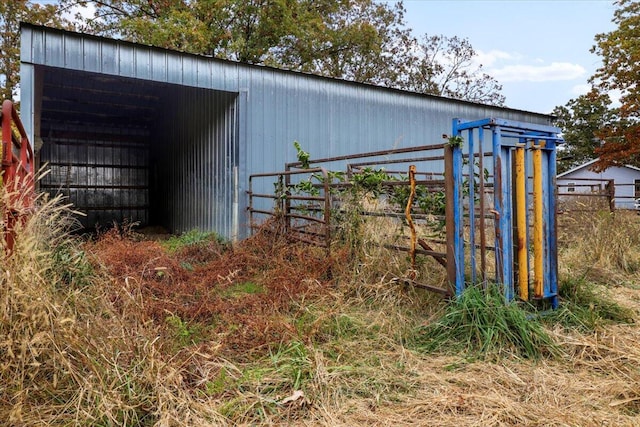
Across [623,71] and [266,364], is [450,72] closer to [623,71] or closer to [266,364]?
[623,71]

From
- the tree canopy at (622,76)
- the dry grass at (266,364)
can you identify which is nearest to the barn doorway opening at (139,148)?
the dry grass at (266,364)

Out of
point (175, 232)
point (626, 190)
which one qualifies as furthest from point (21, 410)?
point (626, 190)

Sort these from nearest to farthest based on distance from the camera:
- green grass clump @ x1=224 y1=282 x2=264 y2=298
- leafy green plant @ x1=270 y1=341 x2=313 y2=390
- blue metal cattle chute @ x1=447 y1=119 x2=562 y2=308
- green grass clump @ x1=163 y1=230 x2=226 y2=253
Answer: leafy green plant @ x1=270 y1=341 x2=313 y2=390 → blue metal cattle chute @ x1=447 y1=119 x2=562 y2=308 → green grass clump @ x1=224 y1=282 x2=264 y2=298 → green grass clump @ x1=163 y1=230 x2=226 y2=253

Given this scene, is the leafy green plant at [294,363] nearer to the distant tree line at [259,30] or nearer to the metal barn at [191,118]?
the metal barn at [191,118]

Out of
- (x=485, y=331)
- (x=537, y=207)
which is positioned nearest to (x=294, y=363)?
(x=485, y=331)

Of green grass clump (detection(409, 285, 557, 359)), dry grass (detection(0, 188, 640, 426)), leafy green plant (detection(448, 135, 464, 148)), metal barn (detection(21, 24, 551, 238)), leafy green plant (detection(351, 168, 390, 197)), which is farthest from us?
metal barn (detection(21, 24, 551, 238))

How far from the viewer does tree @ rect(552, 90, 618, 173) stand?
3272cm

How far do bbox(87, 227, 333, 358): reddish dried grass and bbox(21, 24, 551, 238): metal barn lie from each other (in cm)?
194

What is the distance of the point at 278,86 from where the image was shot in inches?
336

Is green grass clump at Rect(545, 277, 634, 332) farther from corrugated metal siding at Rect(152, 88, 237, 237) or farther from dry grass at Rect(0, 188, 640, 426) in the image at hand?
corrugated metal siding at Rect(152, 88, 237, 237)

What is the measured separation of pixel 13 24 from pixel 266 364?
21.8m

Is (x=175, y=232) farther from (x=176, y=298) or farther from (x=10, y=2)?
(x=10, y=2)

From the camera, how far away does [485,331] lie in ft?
10.5

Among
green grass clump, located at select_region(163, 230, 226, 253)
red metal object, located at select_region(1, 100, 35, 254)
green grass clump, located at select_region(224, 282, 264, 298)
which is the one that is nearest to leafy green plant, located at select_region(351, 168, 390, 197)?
green grass clump, located at select_region(224, 282, 264, 298)
